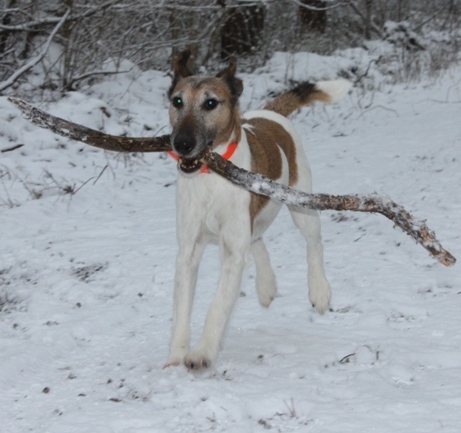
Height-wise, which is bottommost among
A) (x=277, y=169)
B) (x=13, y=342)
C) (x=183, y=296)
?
(x=13, y=342)

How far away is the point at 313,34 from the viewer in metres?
15.4

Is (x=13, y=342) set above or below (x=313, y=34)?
below

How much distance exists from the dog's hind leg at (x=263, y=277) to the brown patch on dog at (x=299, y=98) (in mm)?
1100

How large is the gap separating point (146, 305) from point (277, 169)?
1290 mm

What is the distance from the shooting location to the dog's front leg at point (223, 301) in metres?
4.18

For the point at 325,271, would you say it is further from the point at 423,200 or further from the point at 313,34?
the point at 313,34

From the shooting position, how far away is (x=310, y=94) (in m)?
6.10

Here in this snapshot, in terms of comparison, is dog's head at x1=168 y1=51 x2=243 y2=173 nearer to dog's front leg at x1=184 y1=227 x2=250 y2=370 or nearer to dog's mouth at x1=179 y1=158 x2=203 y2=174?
dog's mouth at x1=179 y1=158 x2=203 y2=174

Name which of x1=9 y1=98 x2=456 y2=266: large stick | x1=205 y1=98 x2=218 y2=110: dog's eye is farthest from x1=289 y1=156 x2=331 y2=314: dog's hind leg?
x1=9 y1=98 x2=456 y2=266: large stick

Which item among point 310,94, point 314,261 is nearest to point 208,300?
point 314,261

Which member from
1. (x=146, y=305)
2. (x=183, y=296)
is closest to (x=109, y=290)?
(x=146, y=305)

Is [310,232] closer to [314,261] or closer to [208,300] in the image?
[314,261]

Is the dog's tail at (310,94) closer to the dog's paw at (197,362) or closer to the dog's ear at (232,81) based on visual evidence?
the dog's ear at (232,81)

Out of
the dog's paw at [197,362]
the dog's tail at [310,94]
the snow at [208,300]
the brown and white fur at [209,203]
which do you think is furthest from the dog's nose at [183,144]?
the dog's tail at [310,94]
